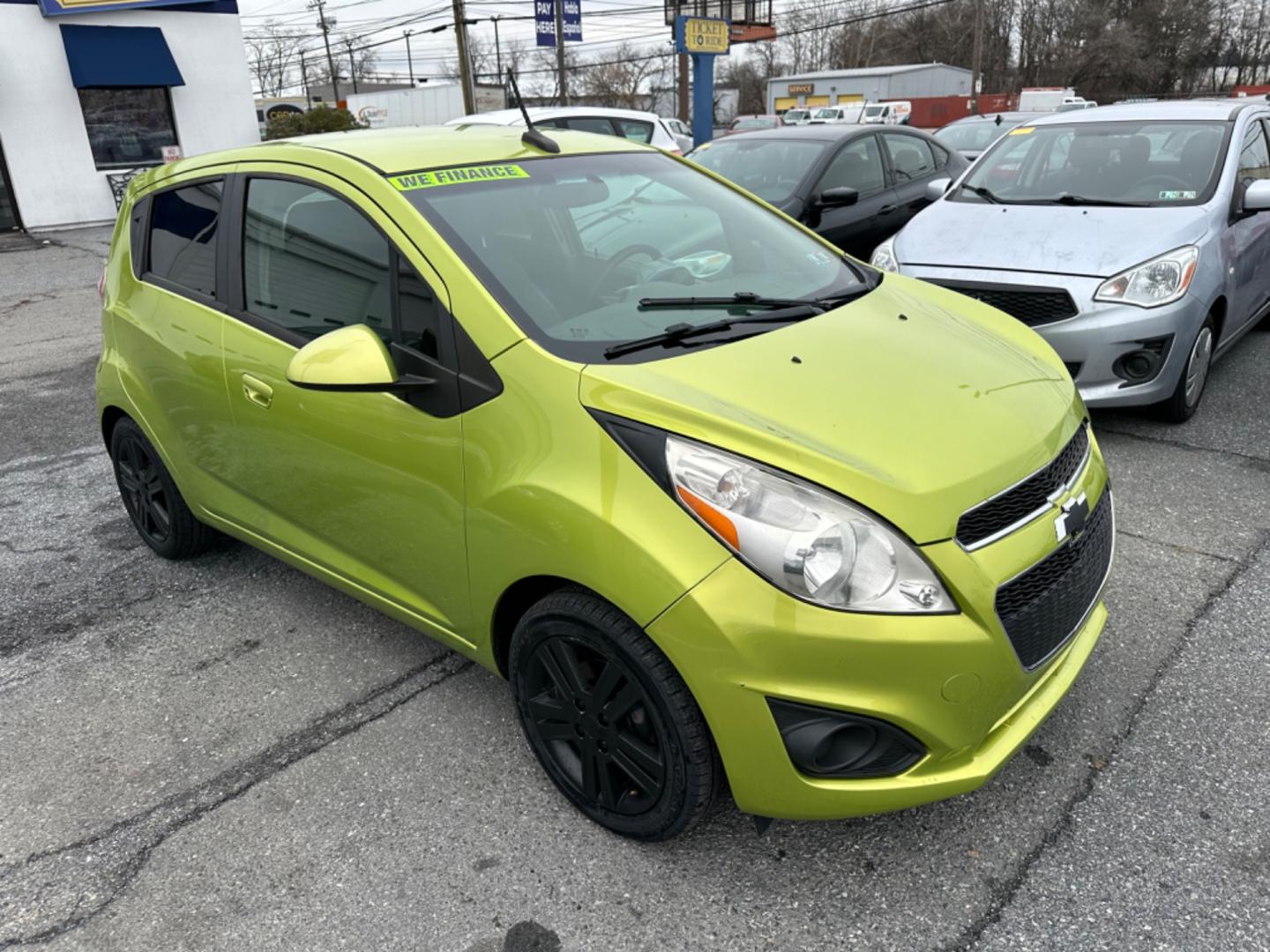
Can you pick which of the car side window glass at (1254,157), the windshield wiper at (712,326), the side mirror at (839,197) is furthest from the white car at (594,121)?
the windshield wiper at (712,326)

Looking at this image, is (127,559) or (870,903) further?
(127,559)

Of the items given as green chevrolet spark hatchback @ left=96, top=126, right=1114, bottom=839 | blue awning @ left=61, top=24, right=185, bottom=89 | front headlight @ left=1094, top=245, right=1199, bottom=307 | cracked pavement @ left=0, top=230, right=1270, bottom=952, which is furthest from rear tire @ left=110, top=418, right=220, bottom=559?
blue awning @ left=61, top=24, right=185, bottom=89

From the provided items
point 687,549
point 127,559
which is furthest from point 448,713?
point 127,559

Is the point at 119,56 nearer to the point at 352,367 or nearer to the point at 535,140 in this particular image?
the point at 535,140

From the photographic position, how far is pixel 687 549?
6.28 ft

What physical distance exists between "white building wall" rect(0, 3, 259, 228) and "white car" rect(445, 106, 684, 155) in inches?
365

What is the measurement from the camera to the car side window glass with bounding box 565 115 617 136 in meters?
10.3

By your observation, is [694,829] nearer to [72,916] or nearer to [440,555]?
[440,555]

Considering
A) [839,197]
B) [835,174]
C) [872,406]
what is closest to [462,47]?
[835,174]

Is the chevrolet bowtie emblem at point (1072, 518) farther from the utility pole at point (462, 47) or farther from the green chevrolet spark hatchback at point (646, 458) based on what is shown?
the utility pole at point (462, 47)

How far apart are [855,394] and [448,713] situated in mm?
1598

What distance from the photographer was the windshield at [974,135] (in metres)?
13.2

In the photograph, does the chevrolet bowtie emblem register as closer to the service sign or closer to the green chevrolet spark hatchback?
the green chevrolet spark hatchback

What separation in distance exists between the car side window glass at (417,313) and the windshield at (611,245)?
5.4 inches
